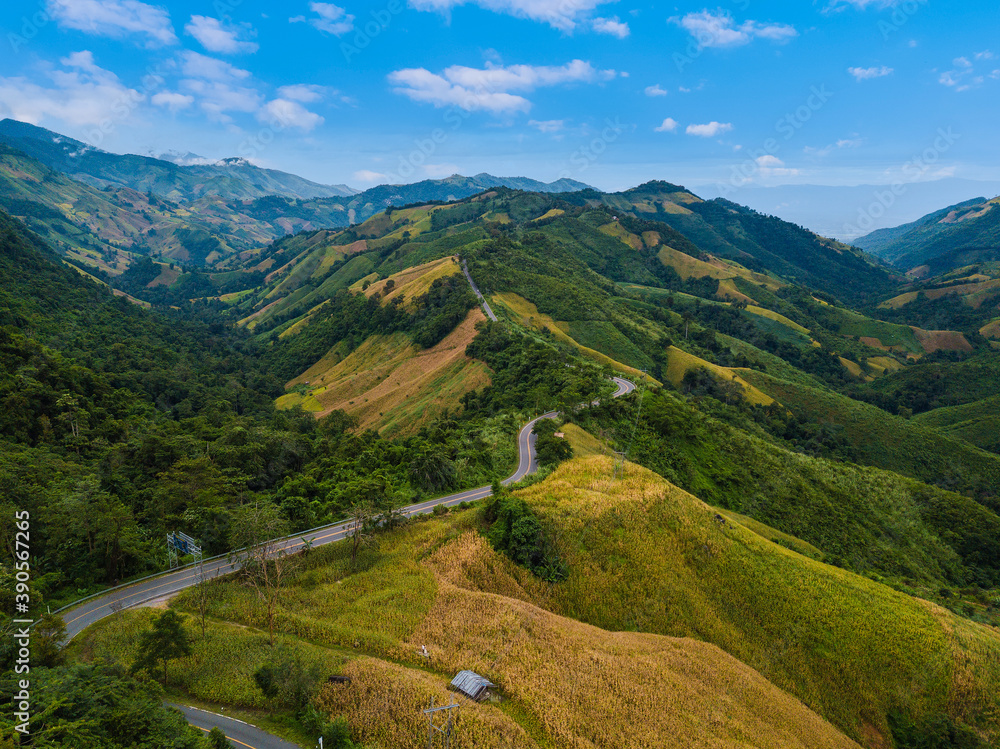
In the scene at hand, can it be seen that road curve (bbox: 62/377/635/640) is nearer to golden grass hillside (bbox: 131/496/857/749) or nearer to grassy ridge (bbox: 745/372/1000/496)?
golden grass hillside (bbox: 131/496/857/749)

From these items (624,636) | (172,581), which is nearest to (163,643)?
(172,581)

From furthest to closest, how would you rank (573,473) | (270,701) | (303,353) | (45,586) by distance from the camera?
(303,353)
(573,473)
(45,586)
(270,701)

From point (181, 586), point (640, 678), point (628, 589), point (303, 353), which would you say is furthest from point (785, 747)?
point (303, 353)

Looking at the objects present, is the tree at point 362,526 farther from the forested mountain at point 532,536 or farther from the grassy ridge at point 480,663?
the grassy ridge at point 480,663

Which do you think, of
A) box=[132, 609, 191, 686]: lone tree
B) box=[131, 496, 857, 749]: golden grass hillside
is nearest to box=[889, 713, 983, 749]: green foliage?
box=[131, 496, 857, 749]: golden grass hillside

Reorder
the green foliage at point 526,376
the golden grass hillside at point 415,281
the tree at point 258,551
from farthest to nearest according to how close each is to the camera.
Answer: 1. the golden grass hillside at point 415,281
2. the green foliage at point 526,376
3. the tree at point 258,551

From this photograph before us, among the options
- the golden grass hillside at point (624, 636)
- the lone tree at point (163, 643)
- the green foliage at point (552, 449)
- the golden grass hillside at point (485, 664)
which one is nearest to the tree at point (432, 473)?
the golden grass hillside at point (624, 636)

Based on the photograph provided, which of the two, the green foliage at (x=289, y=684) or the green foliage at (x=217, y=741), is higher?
the green foliage at (x=217, y=741)

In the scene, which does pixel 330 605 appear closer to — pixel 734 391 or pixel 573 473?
pixel 573 473
